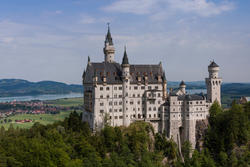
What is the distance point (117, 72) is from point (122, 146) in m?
21.1

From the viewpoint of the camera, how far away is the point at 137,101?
85375 millimetres

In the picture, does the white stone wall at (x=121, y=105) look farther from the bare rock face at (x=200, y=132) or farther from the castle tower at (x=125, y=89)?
the bare rock face at (x=200, y=132)

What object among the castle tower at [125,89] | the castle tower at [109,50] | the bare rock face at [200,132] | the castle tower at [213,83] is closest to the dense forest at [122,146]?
the bare rock face at [200,132]

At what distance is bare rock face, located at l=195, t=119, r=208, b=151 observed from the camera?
86312mm

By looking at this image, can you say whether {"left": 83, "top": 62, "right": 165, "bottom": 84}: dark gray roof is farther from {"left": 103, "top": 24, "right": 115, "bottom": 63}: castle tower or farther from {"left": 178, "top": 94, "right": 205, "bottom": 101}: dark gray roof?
{"left": 178, "top": 94, "right": 205, "bottom": 101}: dark gray roof

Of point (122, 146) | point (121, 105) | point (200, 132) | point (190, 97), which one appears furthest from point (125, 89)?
point (200, 132)

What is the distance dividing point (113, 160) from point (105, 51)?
35.6 m

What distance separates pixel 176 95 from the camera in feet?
284

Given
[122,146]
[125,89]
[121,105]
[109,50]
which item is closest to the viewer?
[122,146]

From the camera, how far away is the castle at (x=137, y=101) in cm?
8075

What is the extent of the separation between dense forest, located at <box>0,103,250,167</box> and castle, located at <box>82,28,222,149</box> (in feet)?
10.3

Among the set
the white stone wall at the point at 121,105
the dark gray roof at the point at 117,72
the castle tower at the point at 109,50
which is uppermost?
the castle tower at the point at 109,50

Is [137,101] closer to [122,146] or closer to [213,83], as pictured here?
[122,146]

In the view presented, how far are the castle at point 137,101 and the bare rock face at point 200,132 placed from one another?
110 centimetres
